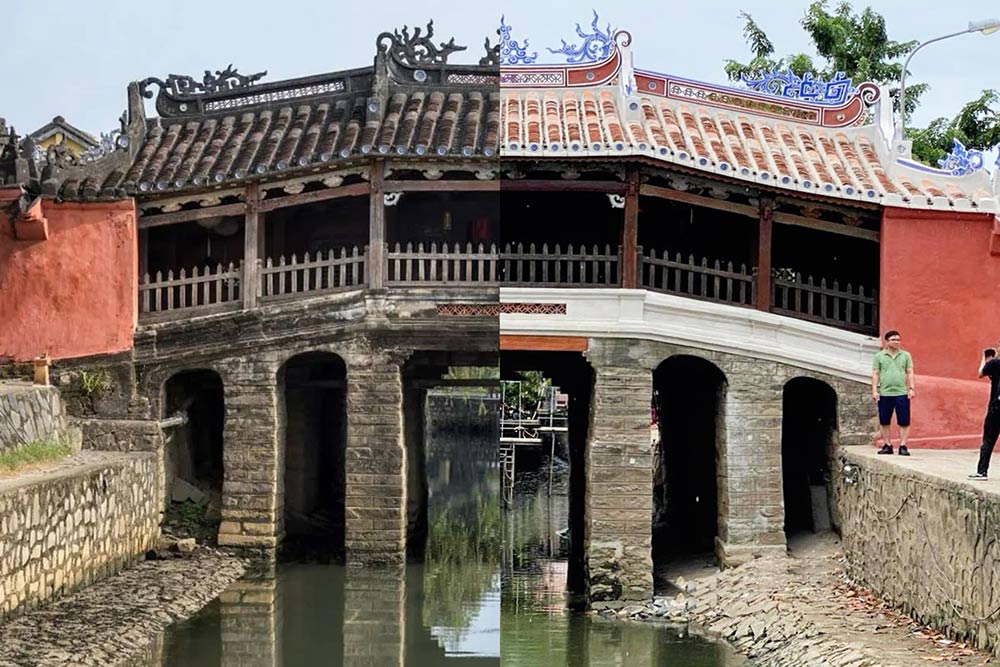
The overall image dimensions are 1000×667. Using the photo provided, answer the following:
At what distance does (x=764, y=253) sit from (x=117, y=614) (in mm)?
7026

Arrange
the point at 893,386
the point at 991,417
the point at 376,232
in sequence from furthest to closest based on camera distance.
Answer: the point at 893,386, the point at 991,417, the point at 376,232

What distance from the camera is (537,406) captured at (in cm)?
1684

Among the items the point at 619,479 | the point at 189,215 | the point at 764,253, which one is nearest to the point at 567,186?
the point at 764,253

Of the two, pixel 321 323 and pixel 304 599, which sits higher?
pixel 321 323

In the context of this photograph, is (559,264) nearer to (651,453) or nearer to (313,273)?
(651,453)

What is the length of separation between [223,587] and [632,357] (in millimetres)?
6146

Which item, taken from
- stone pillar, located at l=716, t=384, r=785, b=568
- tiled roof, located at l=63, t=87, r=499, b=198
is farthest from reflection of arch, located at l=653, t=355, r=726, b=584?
tiled roof, located at l=63, t=87, r=499, b=198

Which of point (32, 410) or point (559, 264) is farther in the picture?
point (559, 264)

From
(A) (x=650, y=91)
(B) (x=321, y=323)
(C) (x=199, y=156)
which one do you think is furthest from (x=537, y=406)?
(B) (x=321, y=323)

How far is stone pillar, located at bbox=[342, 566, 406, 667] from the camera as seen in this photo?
4215 millimetres

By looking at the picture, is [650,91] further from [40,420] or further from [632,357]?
[40,420]

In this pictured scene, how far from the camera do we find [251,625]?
466cm

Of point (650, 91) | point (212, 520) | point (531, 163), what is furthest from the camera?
point (650, 91)

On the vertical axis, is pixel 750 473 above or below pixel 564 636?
above
